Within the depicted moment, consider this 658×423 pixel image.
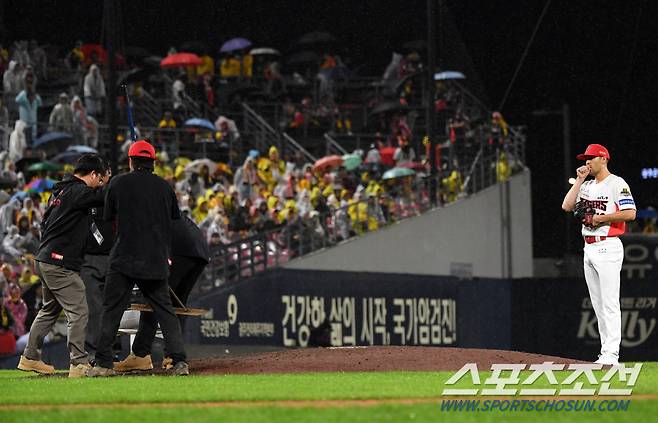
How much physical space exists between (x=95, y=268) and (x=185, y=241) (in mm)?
1108

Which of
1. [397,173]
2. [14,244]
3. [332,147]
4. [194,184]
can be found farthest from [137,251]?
[332,147]

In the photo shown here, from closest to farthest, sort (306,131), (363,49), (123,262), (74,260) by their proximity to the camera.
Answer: (123,262), (74,260), (306,131), (363,49)

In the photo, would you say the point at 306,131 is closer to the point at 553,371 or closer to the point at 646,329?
the point at 646,329

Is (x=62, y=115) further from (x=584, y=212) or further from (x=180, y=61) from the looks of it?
(x=584, y=212)

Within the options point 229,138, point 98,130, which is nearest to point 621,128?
point 229,138

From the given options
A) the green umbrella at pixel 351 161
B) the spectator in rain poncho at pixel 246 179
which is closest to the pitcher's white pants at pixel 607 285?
the spectator in rain poncho at pixel 246 179

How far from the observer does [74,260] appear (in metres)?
12.5

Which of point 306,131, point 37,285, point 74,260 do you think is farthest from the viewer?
point 306,131

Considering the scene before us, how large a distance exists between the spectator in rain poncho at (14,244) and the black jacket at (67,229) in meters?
9.50

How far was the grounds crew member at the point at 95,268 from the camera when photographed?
1288cm

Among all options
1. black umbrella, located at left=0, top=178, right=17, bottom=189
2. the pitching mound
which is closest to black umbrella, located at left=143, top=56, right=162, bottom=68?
black umbrella, located at left=0, top=178, right=17, bottom=189

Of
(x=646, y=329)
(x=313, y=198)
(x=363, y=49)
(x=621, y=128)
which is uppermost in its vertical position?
(x=363, y=49)

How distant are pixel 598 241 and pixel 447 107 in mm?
21811

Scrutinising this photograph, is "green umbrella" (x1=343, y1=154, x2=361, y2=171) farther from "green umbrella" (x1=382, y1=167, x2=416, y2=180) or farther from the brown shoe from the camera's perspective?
the brown shoe
